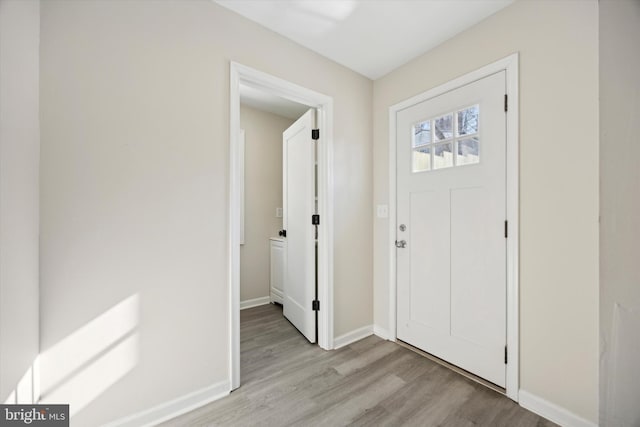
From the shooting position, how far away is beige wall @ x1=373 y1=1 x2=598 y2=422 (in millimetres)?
1336

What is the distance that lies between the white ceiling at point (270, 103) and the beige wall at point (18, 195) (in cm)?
191

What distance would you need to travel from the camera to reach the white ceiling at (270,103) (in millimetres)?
2953

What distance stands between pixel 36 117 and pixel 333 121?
5.82 feet

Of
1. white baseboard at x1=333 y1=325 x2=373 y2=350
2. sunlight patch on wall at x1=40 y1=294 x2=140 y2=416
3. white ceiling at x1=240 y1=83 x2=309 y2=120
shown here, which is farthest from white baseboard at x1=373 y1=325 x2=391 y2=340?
white ceiling at x1=240 y1=83 x2=309 y2=120

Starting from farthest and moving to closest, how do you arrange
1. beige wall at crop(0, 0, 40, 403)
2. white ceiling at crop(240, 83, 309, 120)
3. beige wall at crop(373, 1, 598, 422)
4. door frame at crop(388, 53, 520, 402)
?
white ceiling at crop(240, 83, 309, 120)
door frame at crop(388, 53, 520, 402)
beige wall at crop(373, 1, 598, 422)
beige wall at crop(0, 0, 40, 403)

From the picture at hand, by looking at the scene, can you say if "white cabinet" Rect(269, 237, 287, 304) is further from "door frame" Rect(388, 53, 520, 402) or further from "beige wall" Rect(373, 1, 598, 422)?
"beige wall" Rect(373, 1, 598, 422)

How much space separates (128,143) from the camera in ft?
4.54

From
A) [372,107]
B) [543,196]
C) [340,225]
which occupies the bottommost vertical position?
[340,225]

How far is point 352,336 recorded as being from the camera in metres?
2.37

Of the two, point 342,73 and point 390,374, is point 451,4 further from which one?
point 390,374

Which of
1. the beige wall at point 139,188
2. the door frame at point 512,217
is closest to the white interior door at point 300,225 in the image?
the beige wall at point 139,188

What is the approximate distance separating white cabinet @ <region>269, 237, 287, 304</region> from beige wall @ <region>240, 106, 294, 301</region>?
11 centimetres

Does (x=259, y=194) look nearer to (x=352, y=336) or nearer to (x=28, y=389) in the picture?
(x=352, y=336)

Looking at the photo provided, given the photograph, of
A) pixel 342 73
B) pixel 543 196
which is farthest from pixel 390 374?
pixel 342 73
